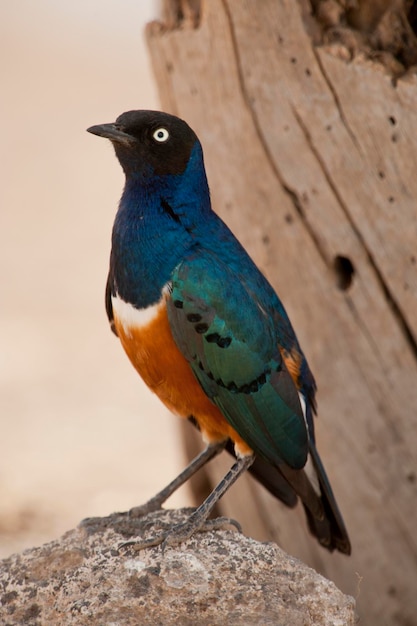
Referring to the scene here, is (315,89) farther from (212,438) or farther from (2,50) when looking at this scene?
(2,50)

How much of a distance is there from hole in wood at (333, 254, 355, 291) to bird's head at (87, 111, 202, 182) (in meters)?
1.33

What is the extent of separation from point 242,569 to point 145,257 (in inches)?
57.6

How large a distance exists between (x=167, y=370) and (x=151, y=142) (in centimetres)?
106

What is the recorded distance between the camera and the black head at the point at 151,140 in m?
4.81

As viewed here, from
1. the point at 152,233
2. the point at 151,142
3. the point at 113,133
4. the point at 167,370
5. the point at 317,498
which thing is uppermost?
the point at 113,133

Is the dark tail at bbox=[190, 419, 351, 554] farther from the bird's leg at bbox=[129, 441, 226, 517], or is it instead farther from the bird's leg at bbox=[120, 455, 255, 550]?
the bird's leg at bbox=[120, 455, 255, 550]

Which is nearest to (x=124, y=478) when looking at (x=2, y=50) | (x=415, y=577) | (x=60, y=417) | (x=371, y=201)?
(x=60, y=417)

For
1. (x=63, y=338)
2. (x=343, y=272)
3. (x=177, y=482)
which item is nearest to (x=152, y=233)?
(x=177, y=482)

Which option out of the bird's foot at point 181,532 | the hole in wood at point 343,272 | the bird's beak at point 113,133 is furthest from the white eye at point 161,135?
the bird's foot at point 181,532

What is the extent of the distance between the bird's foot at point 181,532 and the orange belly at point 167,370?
16.8 inches

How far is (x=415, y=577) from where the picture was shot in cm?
608

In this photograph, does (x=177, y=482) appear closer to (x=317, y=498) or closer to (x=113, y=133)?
(x=317, y=498)

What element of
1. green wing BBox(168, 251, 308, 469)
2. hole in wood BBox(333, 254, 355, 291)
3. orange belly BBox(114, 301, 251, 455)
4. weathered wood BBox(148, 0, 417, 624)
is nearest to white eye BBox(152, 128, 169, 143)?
green wing BBox(168, 251, 308, 469)

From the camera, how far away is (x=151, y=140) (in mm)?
4840
